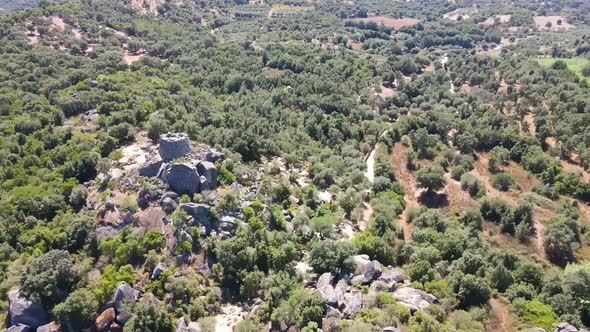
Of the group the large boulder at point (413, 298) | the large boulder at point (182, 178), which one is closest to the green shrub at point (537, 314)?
the large boulder at point (413, 298)

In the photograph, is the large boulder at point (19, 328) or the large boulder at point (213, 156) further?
the large boulder at point (213, 156)

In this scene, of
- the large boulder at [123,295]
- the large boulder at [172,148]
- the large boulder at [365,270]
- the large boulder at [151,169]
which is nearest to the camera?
the large boulder at [123,295]

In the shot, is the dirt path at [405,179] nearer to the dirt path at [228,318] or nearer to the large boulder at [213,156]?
the dirt path at [228,318]

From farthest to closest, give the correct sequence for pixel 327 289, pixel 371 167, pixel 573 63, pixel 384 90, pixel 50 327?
pixel 573 63 < pixel 384 90 < pixel 371 167 < pixel 327 289 < pixel 50 327

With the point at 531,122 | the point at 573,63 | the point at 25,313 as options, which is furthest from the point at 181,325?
the point at 573,63

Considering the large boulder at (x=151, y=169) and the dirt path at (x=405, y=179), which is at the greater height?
the large boulder at (x=151, y=169)

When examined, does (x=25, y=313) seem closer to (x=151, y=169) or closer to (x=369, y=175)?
(x=151, y=169)

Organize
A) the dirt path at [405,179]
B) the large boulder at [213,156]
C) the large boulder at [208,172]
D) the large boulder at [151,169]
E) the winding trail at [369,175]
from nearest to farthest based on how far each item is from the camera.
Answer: the large boulder at [208,172], the large boulder at [151,169], the large boulder at [213,156], the winding trail at [369,175], the dirt path at [405,179]
